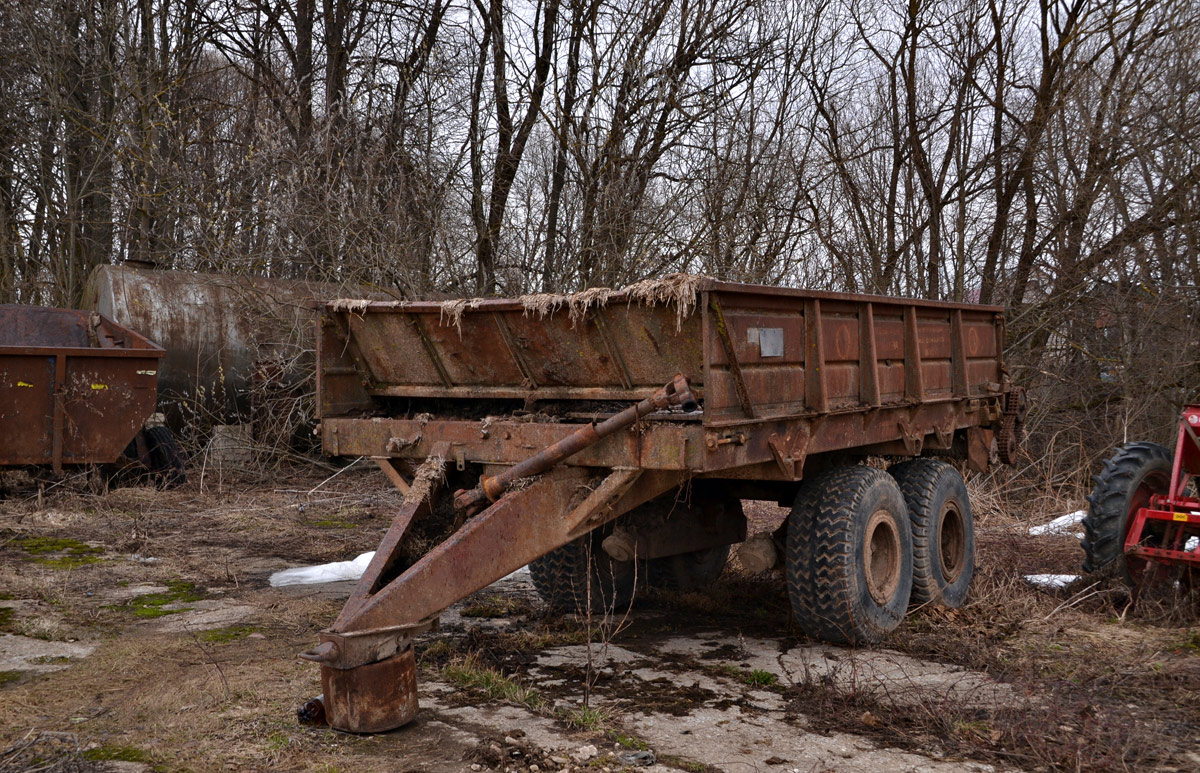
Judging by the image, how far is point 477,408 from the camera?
570 centimetres

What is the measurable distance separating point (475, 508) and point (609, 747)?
123 cm

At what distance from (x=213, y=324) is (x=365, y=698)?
28.4 ft

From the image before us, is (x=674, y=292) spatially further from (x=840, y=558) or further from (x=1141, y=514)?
(x=1141, y=514)

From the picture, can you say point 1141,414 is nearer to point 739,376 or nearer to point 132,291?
point 739,376

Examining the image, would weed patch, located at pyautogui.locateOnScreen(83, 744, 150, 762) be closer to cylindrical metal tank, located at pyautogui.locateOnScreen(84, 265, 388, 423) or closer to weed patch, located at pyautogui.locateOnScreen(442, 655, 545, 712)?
weed patch, located at pyautogui.locateOnScreen(442, 655, 545, 712)

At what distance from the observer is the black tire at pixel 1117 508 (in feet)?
20.4

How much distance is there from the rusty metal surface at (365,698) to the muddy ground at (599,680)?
5 cm

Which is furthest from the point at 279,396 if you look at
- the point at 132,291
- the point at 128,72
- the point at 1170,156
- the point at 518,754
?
the point at 1170,156

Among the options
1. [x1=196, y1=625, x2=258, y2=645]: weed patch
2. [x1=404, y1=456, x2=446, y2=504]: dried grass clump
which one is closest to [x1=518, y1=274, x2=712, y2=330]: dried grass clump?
[x1=404, y1=456, x2=446, y2=504]: dried grass clump

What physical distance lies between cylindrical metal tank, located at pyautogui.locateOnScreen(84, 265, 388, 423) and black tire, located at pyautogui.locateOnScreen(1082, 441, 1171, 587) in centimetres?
747

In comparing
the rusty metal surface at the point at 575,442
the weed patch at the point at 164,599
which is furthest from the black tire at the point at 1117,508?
the weed patch at the point at 164,599

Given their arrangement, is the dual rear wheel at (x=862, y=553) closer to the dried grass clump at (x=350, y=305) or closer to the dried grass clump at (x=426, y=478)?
the dried grass clump at (x=426, y=478)

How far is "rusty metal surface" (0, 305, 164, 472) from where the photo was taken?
9109mm

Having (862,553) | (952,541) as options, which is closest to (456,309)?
(862,553)
